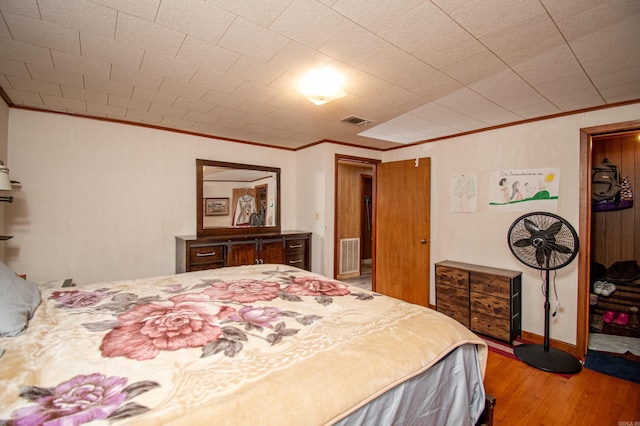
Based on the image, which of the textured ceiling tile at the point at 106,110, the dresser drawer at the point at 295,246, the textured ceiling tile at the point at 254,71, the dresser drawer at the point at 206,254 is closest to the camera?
the textured ceiling tile at the point at 254,71

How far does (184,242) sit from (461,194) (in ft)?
11.0

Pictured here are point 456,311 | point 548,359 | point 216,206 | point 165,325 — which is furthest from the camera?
point 216,206

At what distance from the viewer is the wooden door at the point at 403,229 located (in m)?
3.89

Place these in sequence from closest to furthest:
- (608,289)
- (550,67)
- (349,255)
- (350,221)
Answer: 1. (550,67)
2. (608,289)
3. (349,255)
4. (350,221)

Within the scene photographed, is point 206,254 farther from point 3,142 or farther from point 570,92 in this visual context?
point 570,92

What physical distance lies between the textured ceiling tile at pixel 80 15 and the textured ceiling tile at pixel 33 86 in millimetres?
1086

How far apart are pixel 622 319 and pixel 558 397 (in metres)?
1.76

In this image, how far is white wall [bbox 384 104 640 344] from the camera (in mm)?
2760

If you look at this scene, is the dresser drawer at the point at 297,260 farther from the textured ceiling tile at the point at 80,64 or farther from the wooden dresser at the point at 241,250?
the textured ceiling tile at the point at 80,64

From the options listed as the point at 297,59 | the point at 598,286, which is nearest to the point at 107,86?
the point at 297,59

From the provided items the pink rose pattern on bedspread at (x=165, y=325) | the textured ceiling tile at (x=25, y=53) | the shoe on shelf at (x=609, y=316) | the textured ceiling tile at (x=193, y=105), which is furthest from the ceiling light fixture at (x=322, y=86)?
the shoe on shelf at (x=609, y=316)

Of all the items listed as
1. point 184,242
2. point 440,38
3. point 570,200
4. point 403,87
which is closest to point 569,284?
point 570,200

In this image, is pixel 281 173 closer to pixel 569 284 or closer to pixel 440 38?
pixel 440 38

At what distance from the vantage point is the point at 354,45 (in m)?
1.74
